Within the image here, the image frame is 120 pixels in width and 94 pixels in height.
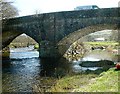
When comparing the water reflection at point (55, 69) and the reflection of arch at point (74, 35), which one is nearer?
the water reflection at point (55, 69)

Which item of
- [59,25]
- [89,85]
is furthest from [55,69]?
[59,25]

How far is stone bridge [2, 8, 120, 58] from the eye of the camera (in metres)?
38.8

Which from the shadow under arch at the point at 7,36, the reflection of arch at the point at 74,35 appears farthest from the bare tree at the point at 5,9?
the reflection of arch at the point at 74,35

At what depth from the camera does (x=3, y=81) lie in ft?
75.0

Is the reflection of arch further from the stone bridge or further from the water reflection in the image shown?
the water reflection

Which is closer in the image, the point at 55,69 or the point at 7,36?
the point at 55,69

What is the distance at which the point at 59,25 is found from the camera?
4278 cm

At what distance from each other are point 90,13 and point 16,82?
19473mm

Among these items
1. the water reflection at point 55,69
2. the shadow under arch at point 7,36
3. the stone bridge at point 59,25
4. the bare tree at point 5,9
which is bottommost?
the water reflection at point 55,69

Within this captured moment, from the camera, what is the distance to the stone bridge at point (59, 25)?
38750 mm

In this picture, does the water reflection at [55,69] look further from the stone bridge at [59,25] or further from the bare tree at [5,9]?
the bare tree at [5,9]

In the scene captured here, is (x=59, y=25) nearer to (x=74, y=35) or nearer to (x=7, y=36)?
(x=74, y=35)

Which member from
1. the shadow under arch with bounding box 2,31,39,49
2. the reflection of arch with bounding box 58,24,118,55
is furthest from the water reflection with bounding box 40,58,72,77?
the shadow under arch with bounding box 2,31,39,49

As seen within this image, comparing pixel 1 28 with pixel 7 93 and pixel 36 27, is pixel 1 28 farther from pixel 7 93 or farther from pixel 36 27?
pixel 7 93
